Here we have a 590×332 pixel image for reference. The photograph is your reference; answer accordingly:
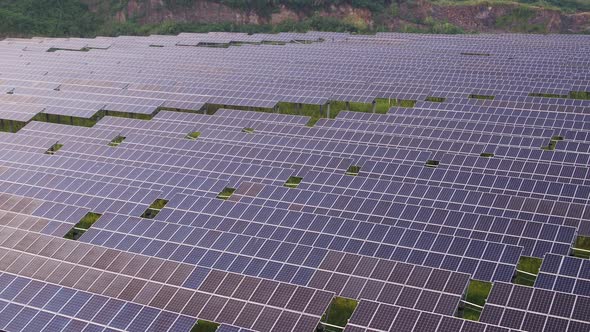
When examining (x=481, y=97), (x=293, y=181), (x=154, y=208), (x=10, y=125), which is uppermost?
(x=154, y=208)

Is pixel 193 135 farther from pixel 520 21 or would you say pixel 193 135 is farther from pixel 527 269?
pixel 520 21

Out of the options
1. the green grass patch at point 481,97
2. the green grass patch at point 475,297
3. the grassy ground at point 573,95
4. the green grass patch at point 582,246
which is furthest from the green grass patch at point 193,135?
the grassy ground at point 573,95

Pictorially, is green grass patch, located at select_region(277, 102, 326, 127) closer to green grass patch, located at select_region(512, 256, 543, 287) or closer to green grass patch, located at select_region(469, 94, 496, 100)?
green grass patch, located at select_region(469, 94, 496, 100)

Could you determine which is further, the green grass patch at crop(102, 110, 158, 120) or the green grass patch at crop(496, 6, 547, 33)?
the green grass patch at crop(496, 6, 547, 33)

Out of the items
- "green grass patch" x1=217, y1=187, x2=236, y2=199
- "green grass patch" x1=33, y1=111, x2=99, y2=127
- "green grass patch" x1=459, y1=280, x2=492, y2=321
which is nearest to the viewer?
"green grass patch" x1=459, y1=280, x2=492, y2=321

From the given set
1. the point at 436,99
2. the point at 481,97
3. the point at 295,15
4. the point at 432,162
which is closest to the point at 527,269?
the point at 432,162

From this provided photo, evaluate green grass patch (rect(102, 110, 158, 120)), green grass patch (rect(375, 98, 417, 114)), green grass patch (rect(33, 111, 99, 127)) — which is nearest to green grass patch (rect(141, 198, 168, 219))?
green grass patch (rect(102, 110, 158, 120))
